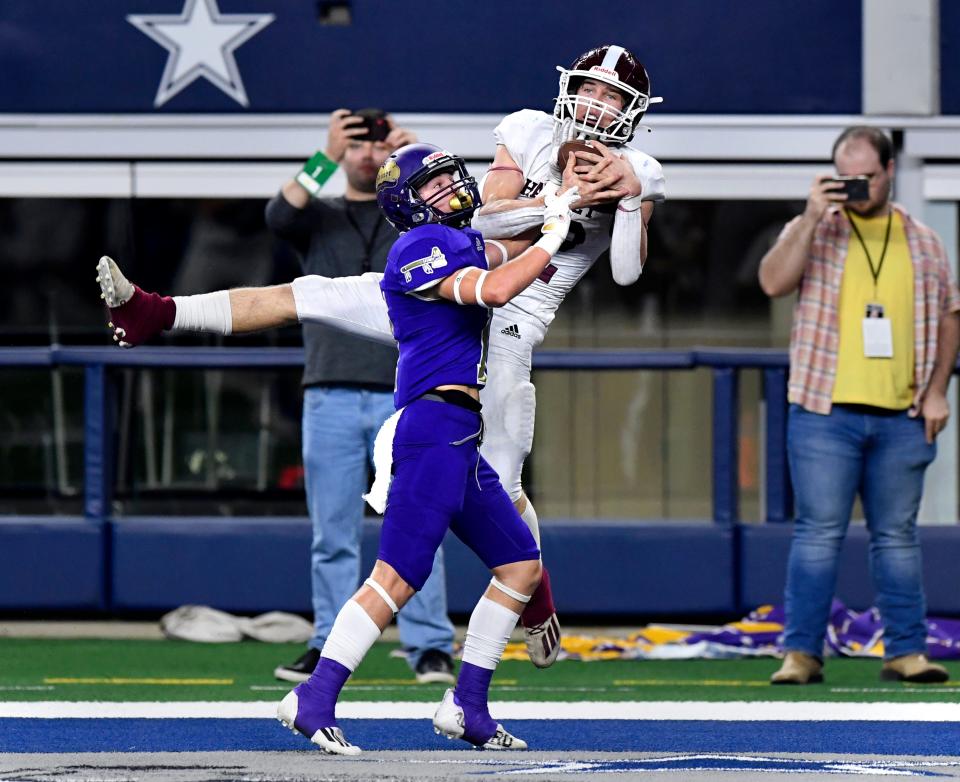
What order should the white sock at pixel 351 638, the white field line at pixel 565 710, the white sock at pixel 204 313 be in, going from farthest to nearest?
the white field line at pixel 565 710
the white sock at pixel 204 313
the white sock at pixel 351 638

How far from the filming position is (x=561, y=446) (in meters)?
9.16

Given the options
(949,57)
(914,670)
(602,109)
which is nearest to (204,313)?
(602,109)

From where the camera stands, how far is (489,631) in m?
5.11

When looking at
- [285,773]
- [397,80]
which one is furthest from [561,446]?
[285,773]

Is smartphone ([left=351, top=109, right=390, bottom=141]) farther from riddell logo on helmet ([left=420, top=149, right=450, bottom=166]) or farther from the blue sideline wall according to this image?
the blue sideline wall

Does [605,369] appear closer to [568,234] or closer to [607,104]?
[568,234]

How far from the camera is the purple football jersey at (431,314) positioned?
16.2 feet

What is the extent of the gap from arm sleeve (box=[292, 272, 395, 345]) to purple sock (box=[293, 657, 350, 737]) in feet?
3.21

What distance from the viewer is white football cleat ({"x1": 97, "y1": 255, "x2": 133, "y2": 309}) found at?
4.98 m

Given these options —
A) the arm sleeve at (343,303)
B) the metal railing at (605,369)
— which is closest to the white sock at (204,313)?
the arm sleeve at (343,303)

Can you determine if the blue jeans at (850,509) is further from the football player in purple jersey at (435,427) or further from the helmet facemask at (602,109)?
the football player in purple jersey at (435,427)

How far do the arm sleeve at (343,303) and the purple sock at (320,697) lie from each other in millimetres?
980

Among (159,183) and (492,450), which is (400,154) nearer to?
(492,450)

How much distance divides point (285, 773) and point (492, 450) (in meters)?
1.47
